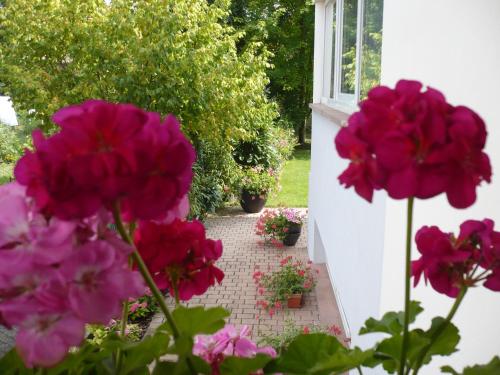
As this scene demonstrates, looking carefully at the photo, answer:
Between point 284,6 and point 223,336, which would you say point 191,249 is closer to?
point 223,336

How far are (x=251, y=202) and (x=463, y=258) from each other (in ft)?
30.3

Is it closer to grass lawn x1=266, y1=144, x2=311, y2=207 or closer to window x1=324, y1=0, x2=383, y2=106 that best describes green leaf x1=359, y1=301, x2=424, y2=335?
window x1=324, y1=0, x2=383, y2=106

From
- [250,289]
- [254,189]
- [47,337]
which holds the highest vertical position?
[47,337]

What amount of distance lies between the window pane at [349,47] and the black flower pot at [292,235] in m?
3.24

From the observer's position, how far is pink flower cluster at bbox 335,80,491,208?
1.70ft

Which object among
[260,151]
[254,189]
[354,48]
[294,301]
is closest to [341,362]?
[354,48]

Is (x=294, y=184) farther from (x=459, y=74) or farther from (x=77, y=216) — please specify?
(x=77, y=216)

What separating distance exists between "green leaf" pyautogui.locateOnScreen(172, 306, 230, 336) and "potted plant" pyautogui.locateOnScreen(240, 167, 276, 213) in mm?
9058

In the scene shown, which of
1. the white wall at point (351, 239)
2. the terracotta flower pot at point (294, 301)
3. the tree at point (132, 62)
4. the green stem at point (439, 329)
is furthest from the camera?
the tree at point (132, 62)

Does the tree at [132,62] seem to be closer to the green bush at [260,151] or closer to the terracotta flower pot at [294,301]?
the green bush at [260,151]

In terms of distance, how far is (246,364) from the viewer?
648 millimetres

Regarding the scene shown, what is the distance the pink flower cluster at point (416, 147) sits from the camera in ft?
1.70

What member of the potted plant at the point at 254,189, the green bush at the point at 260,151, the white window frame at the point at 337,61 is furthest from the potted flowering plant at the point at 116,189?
the green bush at the point at 260,151

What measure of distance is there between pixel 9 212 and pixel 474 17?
1.98 metres
